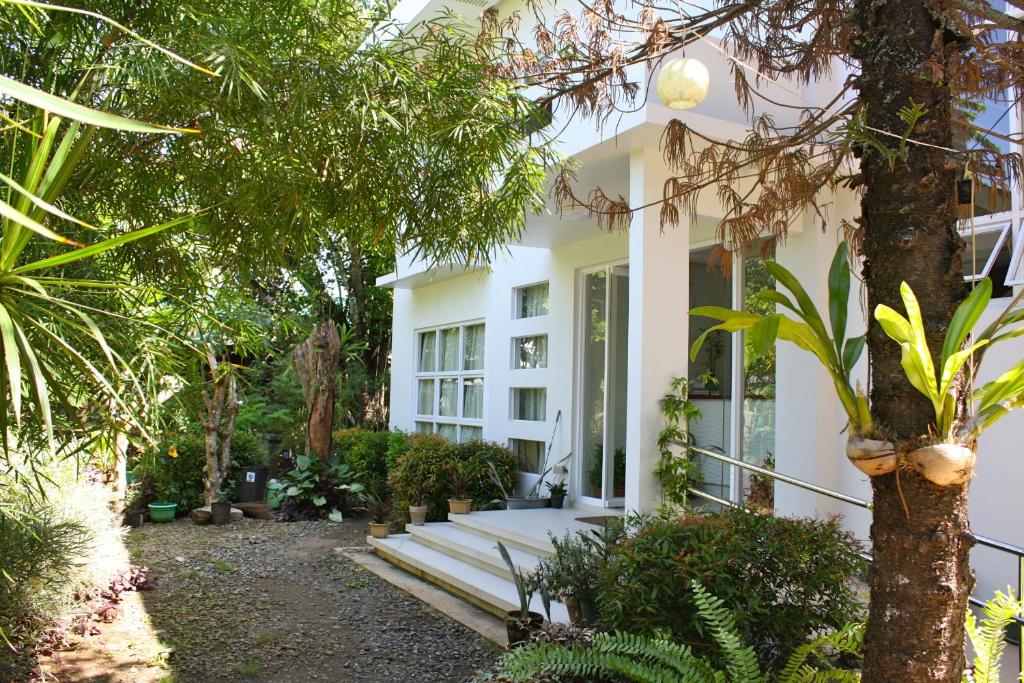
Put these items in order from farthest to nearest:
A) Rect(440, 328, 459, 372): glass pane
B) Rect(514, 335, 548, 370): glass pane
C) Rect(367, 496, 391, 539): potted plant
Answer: Rect(440, 328, 459, 372): glass pane
Rect(514, 335, 548, 370): glass pane
Rect(367, 496, 391, 539): potted plant

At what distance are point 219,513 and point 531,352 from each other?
15.4 ft

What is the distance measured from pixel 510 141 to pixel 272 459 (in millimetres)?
12439

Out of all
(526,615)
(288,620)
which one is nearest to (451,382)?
(288,620)

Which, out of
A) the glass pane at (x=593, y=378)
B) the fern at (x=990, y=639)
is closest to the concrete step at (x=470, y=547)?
the glass pane at (x=593, y=378)

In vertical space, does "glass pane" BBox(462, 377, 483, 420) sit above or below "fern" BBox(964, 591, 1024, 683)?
above

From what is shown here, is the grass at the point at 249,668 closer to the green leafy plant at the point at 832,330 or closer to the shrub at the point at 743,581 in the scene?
the shrub at the point at 743,581

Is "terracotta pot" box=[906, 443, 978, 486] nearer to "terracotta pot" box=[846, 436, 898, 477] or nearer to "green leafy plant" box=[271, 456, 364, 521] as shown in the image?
"terracotta pot" box=[846, 436, 898, 477]

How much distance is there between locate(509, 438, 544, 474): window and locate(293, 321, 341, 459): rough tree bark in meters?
3.34

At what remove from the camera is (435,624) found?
6.49 metres

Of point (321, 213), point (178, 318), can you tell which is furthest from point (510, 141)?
point (178, 318)

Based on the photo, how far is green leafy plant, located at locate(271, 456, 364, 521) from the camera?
1146cm

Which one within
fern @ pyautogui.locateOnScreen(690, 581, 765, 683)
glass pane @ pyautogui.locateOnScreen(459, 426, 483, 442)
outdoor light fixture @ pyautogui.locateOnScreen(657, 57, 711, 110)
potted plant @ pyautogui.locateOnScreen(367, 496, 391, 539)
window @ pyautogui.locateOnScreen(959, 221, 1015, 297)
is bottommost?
potted plant @ pyautogui.locateOnScreen(367, 496, 391, 539)

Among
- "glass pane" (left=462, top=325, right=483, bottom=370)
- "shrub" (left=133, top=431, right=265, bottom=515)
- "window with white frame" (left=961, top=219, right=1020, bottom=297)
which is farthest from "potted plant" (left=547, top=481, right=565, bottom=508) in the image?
"shrub" (left=133, top=431, right=265, bottom=515)

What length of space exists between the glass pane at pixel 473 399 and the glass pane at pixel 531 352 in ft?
3.96
